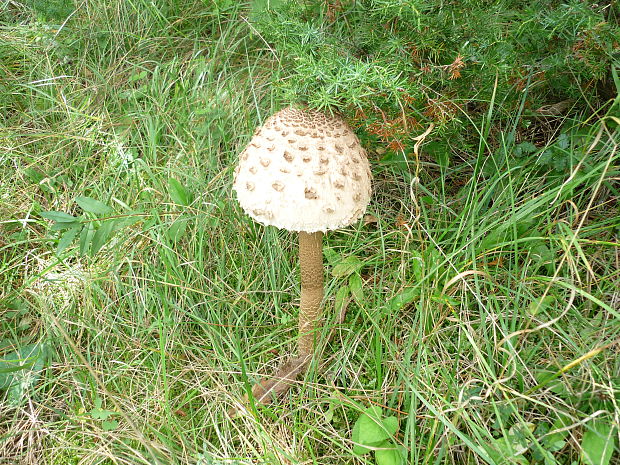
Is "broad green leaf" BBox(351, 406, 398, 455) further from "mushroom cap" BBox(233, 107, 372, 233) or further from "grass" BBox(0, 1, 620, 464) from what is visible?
"mushroom cap" BBox(233, 107, 372, 233)

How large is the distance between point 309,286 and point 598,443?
3.70ft

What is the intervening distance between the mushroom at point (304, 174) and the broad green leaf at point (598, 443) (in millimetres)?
986

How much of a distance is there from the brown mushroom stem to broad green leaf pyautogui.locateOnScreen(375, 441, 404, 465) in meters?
0.53

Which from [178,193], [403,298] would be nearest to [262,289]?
[178,193]

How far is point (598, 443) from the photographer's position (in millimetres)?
1388

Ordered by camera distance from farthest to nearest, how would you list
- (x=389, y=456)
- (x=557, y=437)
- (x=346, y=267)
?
(x=346, y=267), (x=389, y=456), (x=557, y=437)

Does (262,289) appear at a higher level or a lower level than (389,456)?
lower

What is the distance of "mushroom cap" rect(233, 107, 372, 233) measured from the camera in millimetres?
1557

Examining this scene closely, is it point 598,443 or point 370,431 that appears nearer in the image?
point 598,443

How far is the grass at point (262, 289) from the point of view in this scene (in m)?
1.69

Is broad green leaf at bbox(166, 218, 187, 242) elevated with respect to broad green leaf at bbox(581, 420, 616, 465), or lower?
lower

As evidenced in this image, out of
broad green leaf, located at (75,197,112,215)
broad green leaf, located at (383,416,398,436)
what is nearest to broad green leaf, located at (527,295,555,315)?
broad green leaf, located at (383,416,398,436)

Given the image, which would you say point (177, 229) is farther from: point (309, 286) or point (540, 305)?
point (540, 305)

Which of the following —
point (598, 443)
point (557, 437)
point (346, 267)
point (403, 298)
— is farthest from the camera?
point (346, 267)
